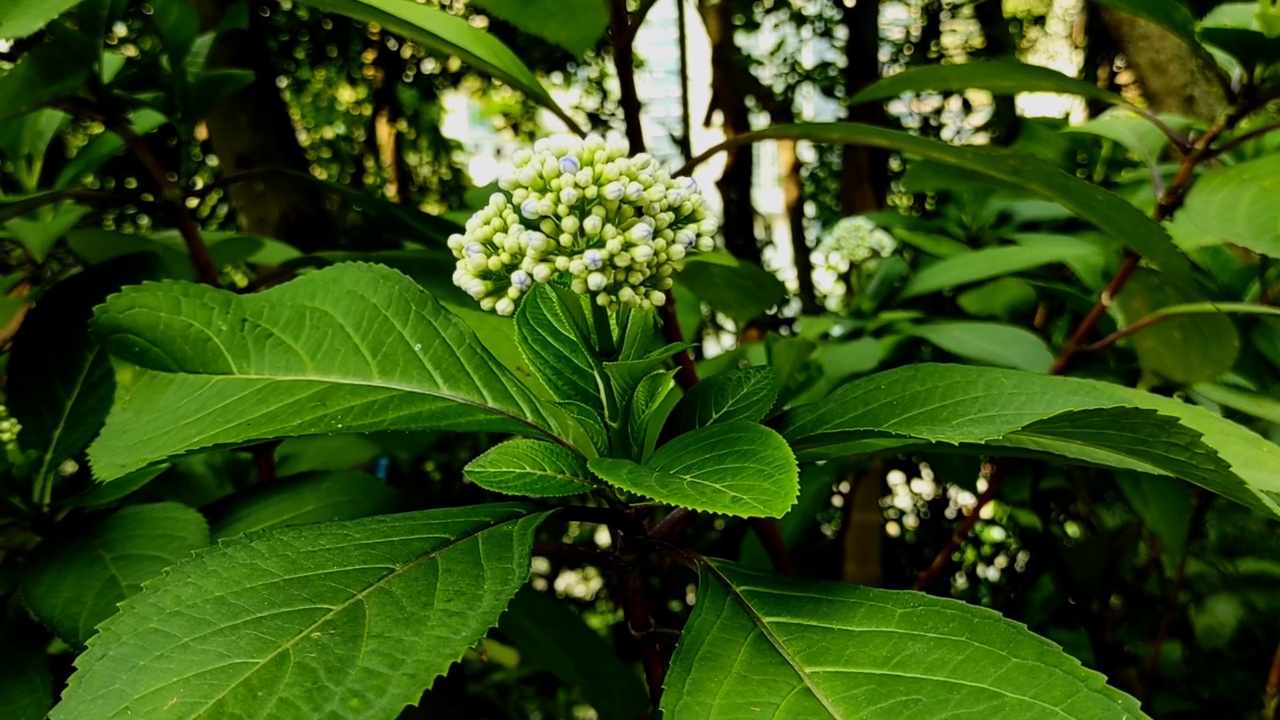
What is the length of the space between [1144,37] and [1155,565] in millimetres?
892

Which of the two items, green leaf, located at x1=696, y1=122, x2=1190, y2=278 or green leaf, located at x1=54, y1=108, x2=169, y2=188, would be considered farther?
green leaf, located at x1=54, y1=108, x2=169, y2=188

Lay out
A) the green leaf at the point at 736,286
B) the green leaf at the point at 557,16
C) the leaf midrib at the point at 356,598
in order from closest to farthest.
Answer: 1. the leaf midrib at the point at 356,598
2. the green leaf at the point at 557,16
3. the green leaf at the point at 736,286

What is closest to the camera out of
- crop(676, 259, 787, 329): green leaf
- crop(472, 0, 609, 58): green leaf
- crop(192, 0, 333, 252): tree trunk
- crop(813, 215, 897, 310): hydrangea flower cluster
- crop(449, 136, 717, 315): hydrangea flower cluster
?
crop(449, 136, 717, 315): hydrangea flower cluster

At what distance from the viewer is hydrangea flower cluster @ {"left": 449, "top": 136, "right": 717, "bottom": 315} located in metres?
0.54

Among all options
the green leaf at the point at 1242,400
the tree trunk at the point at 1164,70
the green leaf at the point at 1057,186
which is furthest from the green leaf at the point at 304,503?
the tree trunk at the point at 1164,70

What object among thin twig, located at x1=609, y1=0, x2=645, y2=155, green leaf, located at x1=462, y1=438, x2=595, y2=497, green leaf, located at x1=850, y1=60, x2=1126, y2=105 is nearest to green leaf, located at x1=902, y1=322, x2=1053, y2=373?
green leaf, located at x1=850, y1=60, x2=1126, y2=105

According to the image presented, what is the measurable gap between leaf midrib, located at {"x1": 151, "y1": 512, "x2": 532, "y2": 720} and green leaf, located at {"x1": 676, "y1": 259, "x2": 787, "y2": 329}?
0.40 meters

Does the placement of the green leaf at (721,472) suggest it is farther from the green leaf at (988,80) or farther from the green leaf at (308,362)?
the green leaf at (988,80)

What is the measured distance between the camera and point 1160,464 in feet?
1.65

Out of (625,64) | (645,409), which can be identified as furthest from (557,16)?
(645,409)

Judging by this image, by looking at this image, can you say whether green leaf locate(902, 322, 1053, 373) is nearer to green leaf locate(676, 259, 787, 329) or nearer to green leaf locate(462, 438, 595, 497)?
green leaf locate(676, 259, 787, 329)

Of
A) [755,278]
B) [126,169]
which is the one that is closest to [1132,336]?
[755,278]

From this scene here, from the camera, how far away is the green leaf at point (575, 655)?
0.86 metres

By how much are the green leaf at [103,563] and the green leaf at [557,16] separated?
0.51 metres
